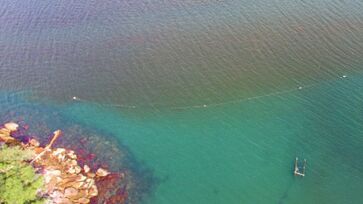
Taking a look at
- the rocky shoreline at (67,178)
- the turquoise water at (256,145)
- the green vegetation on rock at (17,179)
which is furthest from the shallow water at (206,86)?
the green vegetation on rock at (17,179)

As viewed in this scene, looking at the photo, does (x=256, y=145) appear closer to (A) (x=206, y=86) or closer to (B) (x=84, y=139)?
(A) (x=206, y=86)

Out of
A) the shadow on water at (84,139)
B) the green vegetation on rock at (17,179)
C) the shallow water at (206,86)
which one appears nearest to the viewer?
the green vegetation on rock at (17,179)

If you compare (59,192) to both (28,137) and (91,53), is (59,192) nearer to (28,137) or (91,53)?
(28,137)

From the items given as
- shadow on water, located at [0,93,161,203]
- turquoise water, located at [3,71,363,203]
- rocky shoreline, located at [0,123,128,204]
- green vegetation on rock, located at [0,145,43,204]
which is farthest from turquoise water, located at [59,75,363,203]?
green vegetation on rock, located at [0,145,43,204]

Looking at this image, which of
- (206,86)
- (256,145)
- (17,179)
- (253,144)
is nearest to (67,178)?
(17,179)

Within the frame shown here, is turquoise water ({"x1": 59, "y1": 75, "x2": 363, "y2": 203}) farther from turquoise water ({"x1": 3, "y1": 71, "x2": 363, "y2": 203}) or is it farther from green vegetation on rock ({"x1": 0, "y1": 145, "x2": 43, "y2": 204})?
green vegetation on rock ({"x1": 0, "y1": 145, "x2": 43, "y2": 204})

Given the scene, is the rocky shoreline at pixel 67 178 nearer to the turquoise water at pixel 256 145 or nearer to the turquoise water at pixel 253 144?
the turquoise water at pixel 253 144
